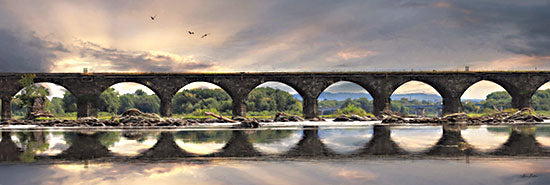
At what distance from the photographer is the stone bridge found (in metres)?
39.0

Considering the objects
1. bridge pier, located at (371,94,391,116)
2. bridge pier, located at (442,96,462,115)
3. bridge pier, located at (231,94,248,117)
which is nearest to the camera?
bridge pier, located at (231,94,248,117)

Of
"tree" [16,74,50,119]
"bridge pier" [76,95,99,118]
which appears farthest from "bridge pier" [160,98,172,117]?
"tree" [16,74,50,119]

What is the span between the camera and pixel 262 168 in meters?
7.59

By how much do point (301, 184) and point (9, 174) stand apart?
244 inches

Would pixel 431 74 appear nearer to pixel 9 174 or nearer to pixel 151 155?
pixel 151 155

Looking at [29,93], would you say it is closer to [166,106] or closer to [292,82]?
[166,106]

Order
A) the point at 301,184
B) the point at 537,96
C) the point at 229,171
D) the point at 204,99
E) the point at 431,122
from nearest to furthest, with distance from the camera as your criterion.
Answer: the point at 301,184, the point at 229,171, the point at 431,122, the point at 204,99, the point at 537,96

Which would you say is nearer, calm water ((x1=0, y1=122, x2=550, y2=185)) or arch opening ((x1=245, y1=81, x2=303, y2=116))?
calm water ((x1=0, y1=122, x2=550, y2=185))

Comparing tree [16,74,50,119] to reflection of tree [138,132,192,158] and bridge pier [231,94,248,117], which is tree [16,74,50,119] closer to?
bridge pier [231,94,248,117]

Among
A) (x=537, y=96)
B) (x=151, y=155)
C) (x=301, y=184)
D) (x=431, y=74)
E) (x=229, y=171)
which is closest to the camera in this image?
(x=301, y=184)

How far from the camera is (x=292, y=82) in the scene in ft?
135

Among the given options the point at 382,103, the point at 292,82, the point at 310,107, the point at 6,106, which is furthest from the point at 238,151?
the point at 6,106

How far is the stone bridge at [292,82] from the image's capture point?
128 ft

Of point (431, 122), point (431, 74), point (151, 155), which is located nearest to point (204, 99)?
point (431, 74)
